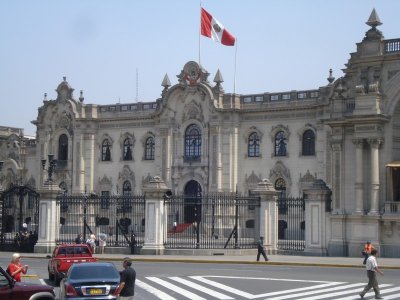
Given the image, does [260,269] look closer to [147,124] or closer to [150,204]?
[150,204]

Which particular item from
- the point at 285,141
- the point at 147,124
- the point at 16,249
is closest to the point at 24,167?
the point at 147,124

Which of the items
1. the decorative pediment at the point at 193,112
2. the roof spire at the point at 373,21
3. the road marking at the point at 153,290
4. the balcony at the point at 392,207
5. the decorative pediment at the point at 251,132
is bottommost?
the road marking at the point at 153,290

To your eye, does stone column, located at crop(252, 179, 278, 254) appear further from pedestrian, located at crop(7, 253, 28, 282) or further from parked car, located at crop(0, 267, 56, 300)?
parked car, located at crop(0, 267, 56, 300)

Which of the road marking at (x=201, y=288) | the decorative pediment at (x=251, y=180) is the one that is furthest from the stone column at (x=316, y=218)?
the decorative pediment at (x=251, y=180)

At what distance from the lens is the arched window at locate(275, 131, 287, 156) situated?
60906 millimetres

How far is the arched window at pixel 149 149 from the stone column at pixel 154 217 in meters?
26.7

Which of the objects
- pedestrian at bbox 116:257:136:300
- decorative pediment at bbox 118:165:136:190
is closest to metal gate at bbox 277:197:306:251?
decorative pediment at bbox 118:165:136:190

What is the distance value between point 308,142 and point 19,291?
43.8m

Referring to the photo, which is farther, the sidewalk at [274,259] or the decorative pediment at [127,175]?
the decorative pediment at [127,175]

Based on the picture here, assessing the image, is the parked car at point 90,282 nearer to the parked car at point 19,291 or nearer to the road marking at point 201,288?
the parked car at point 19,291

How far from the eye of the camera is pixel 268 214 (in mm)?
40875

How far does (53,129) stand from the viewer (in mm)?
72125

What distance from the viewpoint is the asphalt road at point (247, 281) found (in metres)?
23.8

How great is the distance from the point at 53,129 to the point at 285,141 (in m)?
22.7
